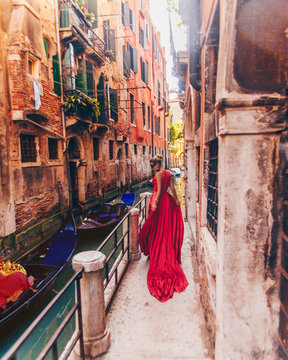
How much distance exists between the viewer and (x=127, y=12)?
46.7 ft

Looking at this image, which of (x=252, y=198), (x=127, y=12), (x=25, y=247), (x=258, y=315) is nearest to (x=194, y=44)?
(x=252, y=198)

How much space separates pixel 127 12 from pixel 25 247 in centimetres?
1402

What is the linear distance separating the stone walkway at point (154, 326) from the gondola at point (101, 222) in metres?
3.99

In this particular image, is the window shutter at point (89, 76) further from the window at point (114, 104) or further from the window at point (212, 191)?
the window at point (212, 191)

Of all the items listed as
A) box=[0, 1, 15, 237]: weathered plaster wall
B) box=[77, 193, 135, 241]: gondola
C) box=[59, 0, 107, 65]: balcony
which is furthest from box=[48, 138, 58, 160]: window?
box=[59, 0, 107, 65]: balcony

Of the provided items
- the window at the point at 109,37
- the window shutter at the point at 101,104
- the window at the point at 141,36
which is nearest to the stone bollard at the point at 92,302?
the window shutter at the point at 101,104

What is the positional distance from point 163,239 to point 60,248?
2872 mm

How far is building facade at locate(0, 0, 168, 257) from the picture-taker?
585 centimetres

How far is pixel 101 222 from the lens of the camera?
7680mm

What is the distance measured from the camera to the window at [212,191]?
241cm

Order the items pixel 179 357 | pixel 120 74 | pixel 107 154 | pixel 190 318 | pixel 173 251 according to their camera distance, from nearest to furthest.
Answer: pixel 179 357
pixel 190 318
pixel 173 251
pixel 107 154
pixel 120 74

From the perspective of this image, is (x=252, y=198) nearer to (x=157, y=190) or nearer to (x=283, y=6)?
(x=283, y=6)

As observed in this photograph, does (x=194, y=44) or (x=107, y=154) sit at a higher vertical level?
(x=194, y=44)

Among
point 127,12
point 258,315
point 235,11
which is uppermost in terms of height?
point 127,12
